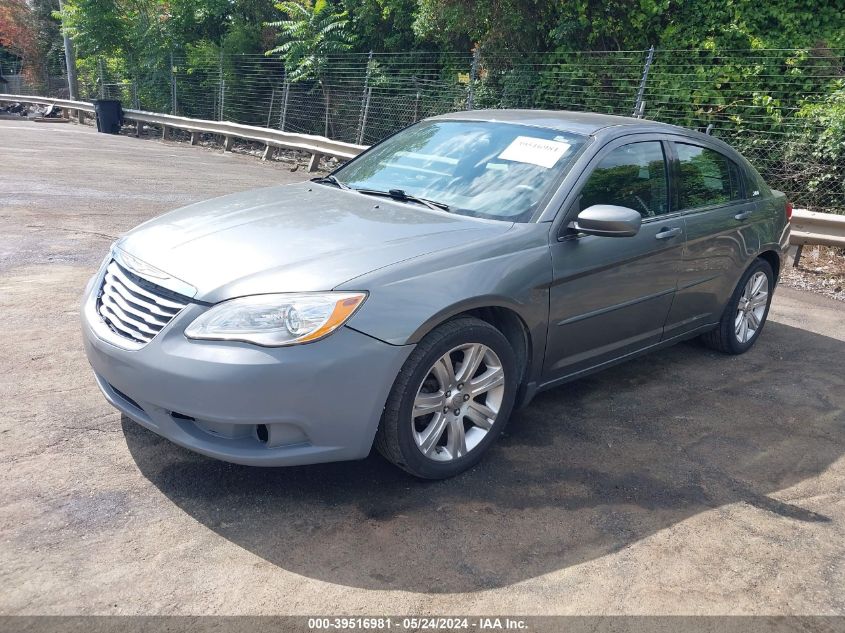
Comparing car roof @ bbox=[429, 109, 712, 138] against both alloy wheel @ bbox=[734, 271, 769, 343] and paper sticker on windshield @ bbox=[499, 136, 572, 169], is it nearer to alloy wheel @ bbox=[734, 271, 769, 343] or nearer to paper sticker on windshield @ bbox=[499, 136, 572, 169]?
paper sticker on windshield @ bbox=[499, 136, 572, 169]

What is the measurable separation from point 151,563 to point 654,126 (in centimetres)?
375

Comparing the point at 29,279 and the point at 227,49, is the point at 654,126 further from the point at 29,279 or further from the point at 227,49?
the point at 227,49

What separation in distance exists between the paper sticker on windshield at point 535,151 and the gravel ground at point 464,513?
1429mm

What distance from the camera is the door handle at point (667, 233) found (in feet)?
14.3

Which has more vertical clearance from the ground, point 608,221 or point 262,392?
point 608,221

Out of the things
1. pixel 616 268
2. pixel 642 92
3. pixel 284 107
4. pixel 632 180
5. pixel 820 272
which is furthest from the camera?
pixel 284 107

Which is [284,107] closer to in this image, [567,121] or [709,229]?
[567,121]

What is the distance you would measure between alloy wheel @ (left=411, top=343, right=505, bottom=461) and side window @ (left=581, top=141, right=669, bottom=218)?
1.09 meters

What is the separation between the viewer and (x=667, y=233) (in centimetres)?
440

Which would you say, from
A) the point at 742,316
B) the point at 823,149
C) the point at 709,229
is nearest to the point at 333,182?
the point at 709,229

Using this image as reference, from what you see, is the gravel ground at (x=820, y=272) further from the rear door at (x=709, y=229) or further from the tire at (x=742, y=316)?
the rear door at (x=709, y=229)

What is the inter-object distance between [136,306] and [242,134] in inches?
585

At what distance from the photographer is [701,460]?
3.87m

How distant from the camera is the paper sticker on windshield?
4.05 metres
